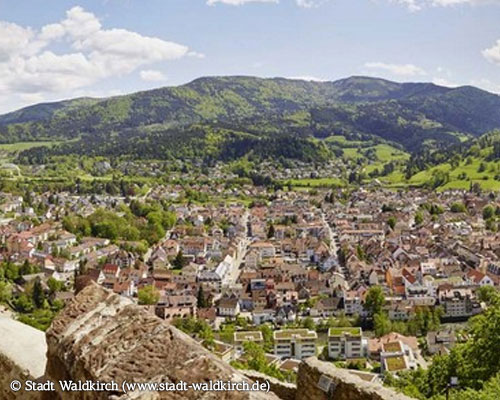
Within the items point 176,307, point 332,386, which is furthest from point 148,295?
point 332,386

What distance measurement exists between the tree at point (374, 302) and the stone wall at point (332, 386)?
39.7m

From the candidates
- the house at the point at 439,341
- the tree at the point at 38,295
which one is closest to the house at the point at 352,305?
the house at the point at 439,341

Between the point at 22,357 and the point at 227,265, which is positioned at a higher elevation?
the point at 22,357

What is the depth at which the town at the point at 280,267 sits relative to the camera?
119 feet

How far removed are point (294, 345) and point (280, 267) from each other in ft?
73.2

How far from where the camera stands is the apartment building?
35.1 metres

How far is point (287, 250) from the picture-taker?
2655 inches

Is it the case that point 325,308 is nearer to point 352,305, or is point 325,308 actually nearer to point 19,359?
point 352,305

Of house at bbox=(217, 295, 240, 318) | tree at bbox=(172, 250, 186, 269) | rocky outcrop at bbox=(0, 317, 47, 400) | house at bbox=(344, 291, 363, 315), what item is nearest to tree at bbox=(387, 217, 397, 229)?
tree at bbox=(172, 250, 186, 269)

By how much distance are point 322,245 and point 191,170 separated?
244 feet

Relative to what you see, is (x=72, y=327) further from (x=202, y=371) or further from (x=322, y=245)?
(x=322, y=245)

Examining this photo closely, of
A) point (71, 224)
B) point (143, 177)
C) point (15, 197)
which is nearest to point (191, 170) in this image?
point (143, 177)

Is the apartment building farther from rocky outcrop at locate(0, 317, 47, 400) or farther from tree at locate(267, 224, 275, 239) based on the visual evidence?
tree at locate(267, 224, 275, 239)

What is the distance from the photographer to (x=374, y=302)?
44.2 m
